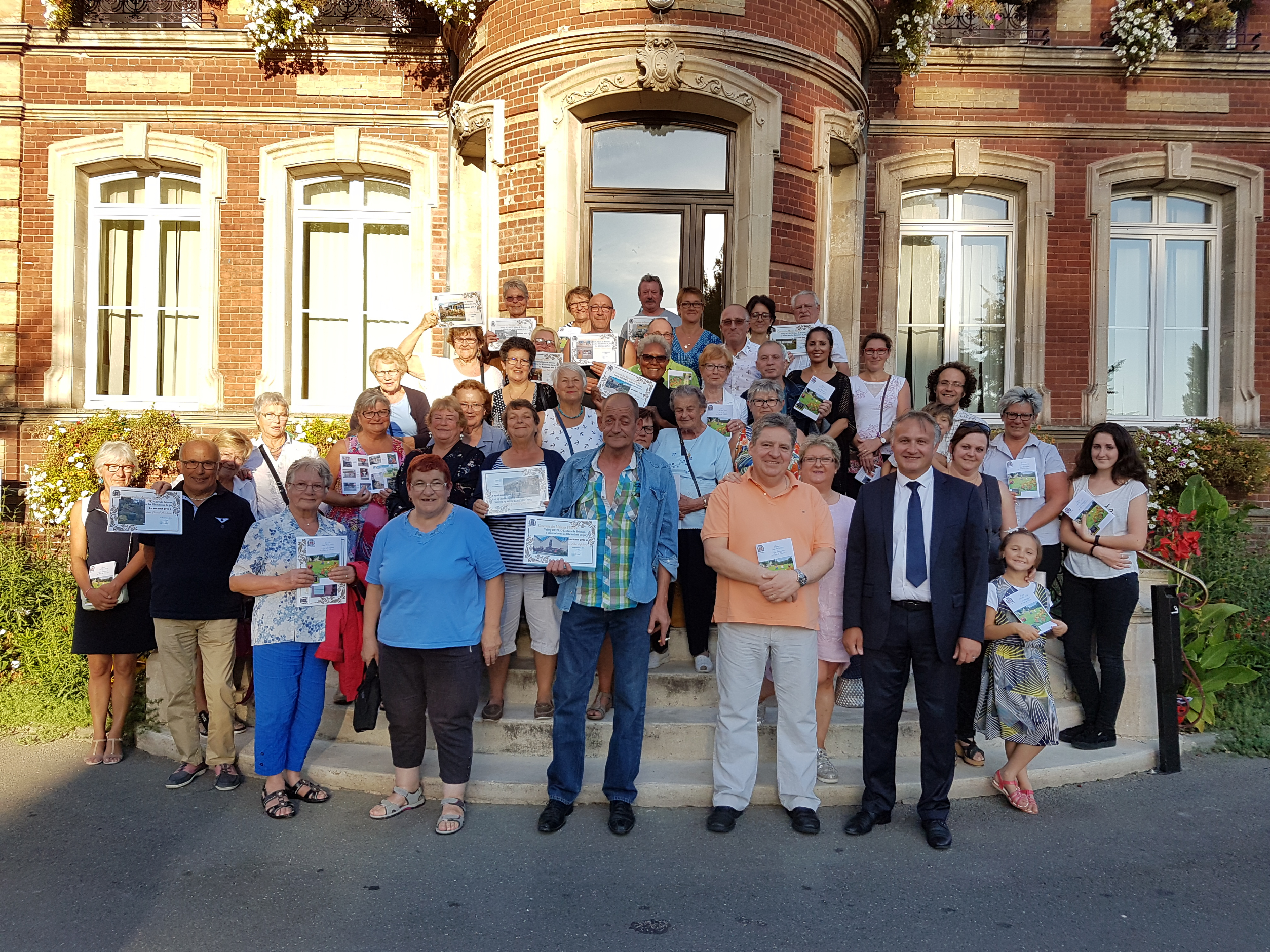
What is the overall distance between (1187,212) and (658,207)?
715cm

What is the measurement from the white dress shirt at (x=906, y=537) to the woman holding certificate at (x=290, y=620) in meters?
2.89

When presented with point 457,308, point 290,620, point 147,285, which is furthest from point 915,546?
point 147,285

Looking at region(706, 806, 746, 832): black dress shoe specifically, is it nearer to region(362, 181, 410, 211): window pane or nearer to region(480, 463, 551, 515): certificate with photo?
region(480, 463, 551, 515): certificate with photo

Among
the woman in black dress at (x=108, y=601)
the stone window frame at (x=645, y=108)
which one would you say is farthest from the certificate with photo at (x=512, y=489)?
the stone window frame at (x=645, y=108)

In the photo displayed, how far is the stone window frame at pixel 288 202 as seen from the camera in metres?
10.8

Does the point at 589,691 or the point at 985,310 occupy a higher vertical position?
the point at 985,310

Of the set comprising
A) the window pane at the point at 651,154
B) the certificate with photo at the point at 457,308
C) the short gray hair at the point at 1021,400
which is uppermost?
the window pane at the point at 651,154

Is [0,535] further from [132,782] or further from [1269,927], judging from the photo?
[1269,927]

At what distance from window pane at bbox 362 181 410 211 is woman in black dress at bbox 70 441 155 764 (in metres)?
6.62

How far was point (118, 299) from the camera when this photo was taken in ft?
37.4

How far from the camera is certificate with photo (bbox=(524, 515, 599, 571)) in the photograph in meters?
4.53

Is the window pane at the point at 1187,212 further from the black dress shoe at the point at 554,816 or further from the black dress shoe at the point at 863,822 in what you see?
the black dress shoe at the point at 554,816

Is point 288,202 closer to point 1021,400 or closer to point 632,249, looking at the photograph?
point 632,249

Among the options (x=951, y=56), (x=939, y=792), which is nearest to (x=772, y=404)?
(x=939, y=792)
